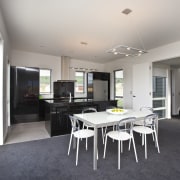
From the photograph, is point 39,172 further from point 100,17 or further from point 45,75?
point 45,75

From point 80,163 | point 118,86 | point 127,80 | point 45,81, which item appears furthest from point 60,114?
point 118,86

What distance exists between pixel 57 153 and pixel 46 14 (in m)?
2.85

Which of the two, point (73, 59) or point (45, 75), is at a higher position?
point (73, 59)

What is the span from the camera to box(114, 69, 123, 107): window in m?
6.67

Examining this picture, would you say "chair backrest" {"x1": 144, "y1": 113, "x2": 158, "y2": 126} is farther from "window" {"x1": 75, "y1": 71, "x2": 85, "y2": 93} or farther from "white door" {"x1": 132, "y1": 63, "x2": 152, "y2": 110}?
"window" {"x1": 75, "y1": 71, "x2": 85, "y2": 93}

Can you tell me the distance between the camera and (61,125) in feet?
12.6

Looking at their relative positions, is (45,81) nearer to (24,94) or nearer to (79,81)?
(24,94)

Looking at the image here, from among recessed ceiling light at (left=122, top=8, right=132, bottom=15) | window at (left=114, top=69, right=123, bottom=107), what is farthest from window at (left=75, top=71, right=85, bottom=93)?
recessed ceiling light at (left=122, top=8, right=132, bottom=15)

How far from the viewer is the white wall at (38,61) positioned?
Answer: 5.55m

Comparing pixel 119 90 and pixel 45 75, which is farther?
pixel 119 90

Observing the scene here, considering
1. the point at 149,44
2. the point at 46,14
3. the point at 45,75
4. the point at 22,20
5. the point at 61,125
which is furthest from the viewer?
the point at 45,75

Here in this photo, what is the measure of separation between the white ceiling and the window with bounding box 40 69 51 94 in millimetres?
1644

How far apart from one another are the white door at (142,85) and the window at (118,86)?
Result: 1129mm

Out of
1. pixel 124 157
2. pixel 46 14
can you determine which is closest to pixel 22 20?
pixel 46 14
